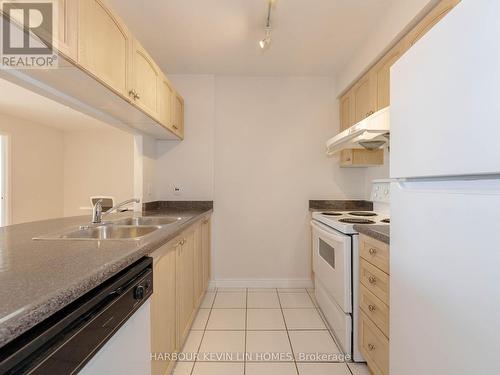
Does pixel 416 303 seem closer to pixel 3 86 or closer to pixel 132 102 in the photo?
pixel 132 102

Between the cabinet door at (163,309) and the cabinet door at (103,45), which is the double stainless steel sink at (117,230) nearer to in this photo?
the cabinet door at (163,309)

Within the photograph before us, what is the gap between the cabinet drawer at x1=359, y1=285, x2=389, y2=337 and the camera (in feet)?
4.05

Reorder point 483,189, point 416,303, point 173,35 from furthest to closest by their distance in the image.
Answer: point 173,35, point 416,303, point 483,189

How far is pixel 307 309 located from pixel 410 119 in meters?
1.96

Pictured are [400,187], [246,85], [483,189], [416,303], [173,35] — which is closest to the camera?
[483,189]

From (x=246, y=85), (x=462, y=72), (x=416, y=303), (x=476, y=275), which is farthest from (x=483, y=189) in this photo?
(x=246, y=85)

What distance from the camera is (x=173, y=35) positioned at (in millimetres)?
2018

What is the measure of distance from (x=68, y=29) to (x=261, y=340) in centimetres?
213

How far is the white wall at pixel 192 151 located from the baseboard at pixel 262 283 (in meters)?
1.00

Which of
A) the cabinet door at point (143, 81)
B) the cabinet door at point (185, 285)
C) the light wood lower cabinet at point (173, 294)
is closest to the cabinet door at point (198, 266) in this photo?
the light wood lower cabinet at point (173, 294)

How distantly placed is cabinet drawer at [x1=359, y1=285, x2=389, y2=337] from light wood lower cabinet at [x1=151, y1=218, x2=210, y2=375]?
1.13 meters

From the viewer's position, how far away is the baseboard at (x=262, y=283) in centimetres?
279

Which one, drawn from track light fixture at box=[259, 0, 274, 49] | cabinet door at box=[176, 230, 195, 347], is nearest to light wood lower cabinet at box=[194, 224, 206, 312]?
cabinet door at box=[176, 230, 195, 347]

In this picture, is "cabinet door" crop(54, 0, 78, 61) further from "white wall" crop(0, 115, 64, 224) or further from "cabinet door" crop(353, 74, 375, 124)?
"white wall" crop(0, 115, 64, 224)
